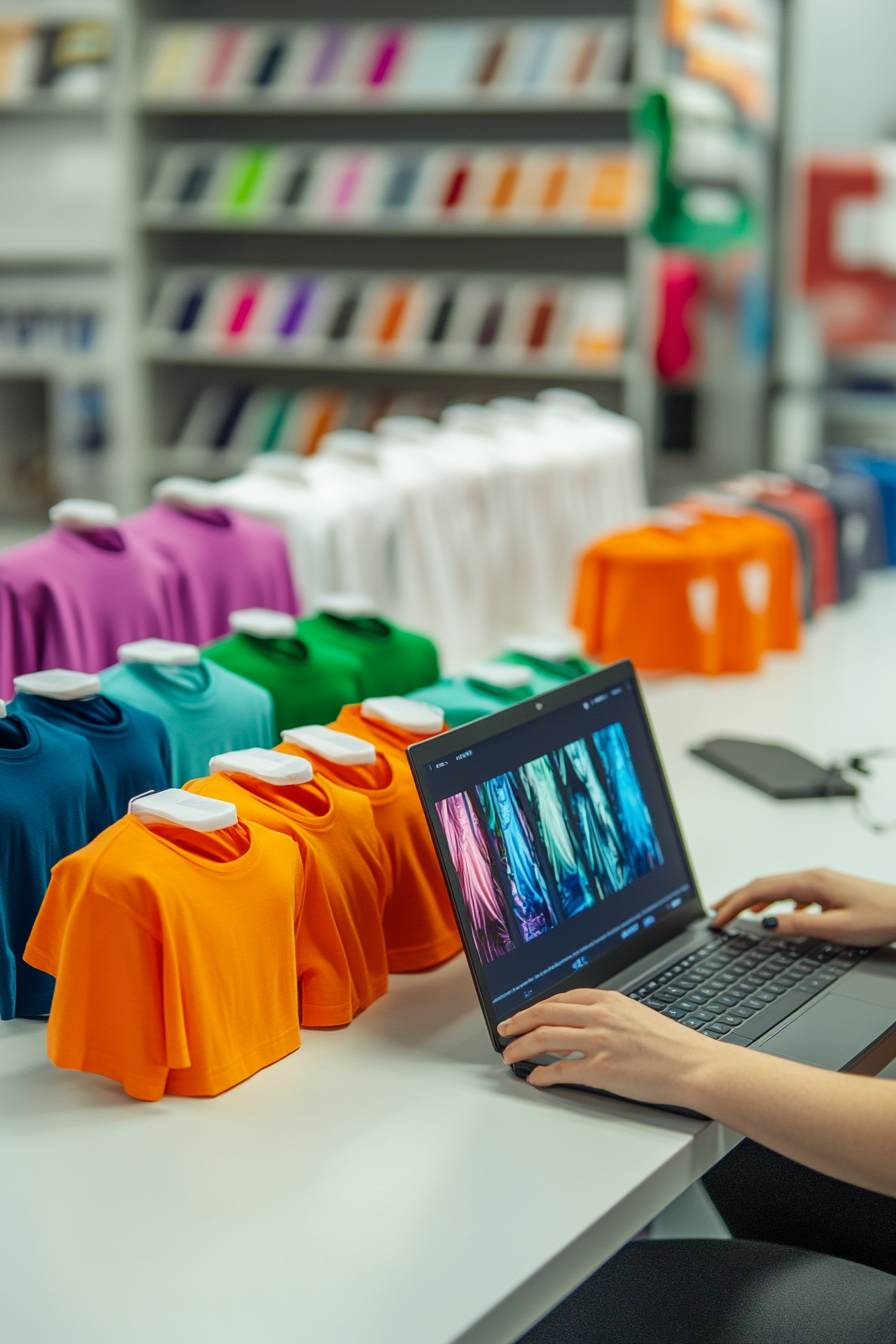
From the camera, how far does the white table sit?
40.1 inches

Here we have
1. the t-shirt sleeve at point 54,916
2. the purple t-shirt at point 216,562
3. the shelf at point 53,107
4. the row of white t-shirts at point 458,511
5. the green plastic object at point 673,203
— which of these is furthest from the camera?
the shelf at point 53,107

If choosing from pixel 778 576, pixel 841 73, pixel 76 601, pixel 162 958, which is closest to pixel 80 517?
pixel 76 601

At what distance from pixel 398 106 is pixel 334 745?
4653 mm

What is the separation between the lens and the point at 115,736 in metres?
1.52

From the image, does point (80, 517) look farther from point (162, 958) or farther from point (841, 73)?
point (841, 73)

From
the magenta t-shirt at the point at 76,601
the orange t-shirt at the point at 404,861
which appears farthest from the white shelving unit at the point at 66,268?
the orange t-shirt at the point at 404,861

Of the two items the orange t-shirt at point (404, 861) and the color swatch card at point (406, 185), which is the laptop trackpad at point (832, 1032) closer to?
the orange t-shirt at point (404, 861)

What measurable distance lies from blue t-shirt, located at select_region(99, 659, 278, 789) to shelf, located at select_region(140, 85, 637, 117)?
13.7 ft

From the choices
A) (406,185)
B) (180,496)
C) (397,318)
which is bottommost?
(180,496)

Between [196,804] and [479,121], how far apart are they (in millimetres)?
5110

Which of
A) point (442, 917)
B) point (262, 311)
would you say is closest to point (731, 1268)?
point (442, 917)

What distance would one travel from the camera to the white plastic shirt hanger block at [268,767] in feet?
4.68

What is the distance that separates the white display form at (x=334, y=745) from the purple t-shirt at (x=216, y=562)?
67 centimetres

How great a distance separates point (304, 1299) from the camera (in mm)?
1026
